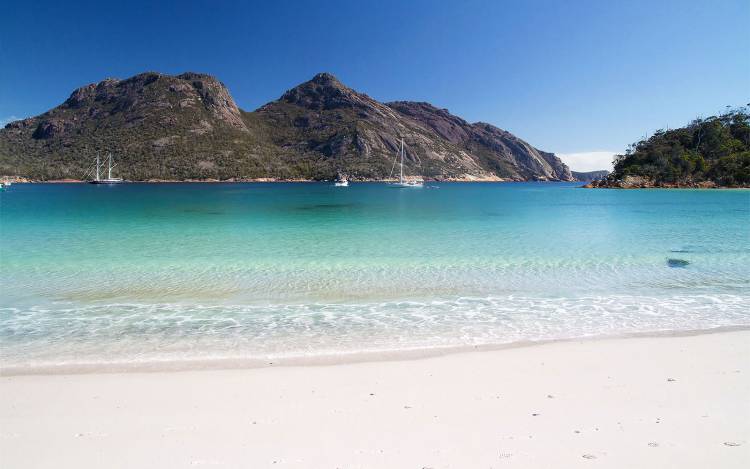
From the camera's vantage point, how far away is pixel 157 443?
13.0 ft

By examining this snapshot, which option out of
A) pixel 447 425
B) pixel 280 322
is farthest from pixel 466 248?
pixel 447 425

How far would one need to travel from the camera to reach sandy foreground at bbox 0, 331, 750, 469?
147 inches

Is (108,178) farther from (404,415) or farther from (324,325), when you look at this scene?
(404,415)

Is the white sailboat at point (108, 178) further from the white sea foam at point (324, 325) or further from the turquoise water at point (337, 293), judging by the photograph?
the white sea foam at point (324, 325)

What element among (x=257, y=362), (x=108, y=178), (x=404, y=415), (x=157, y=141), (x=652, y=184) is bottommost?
(x=257, y=362)

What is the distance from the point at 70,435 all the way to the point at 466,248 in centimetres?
1472

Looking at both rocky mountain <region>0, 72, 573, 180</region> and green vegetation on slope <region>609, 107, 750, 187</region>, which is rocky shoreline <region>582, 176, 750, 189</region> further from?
rocky mountain <region>0, 72, 573, 180</region>

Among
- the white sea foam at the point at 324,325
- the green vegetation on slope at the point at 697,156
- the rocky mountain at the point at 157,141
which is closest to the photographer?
the white sea foam at the point at 324,325

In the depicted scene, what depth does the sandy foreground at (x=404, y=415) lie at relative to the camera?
3.73 metres

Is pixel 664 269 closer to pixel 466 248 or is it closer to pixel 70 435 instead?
pixel 466 248

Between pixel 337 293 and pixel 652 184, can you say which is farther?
pixel 652 184

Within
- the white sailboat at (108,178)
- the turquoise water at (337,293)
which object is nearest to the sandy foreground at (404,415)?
the turquoise water at (337,293)

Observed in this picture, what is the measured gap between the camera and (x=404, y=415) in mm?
4477

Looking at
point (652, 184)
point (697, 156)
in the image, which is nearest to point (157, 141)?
point (652, 184)
